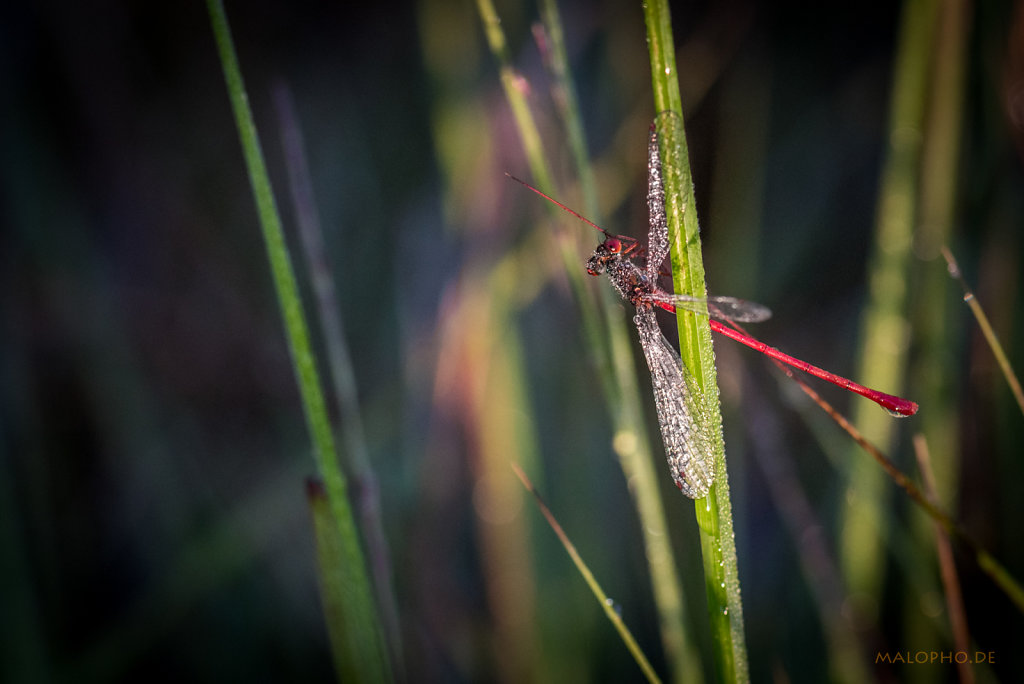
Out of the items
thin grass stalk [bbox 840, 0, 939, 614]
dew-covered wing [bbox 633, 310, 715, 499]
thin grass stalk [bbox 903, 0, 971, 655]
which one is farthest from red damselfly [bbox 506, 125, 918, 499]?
thin grass stalk [bbox 903, 0, 971, 655]

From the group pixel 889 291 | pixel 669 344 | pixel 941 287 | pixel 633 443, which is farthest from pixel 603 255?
pixel 941 287

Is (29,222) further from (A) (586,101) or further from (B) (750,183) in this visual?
(B) (750,183)

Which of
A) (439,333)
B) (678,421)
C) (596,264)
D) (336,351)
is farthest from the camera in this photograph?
(439,333)

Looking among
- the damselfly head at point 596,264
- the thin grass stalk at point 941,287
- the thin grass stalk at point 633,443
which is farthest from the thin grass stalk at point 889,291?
the damselfly head at point 596,264

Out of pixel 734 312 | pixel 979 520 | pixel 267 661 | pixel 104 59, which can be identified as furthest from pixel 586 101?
pixel 267 661

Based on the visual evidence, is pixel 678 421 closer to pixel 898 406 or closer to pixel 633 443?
pixel 633 443

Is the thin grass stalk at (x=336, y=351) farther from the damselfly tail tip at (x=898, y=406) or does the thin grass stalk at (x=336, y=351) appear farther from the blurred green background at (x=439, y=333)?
the damselfly tail tip at (x=898, y=406)

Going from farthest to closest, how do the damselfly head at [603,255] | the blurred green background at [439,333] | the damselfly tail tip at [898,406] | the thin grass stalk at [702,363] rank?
the blurred green background at [439,333] < the damselfly head at [603,255] < the damselfly tail tip at [898,406] < the thin grass stalk at [702,363]
